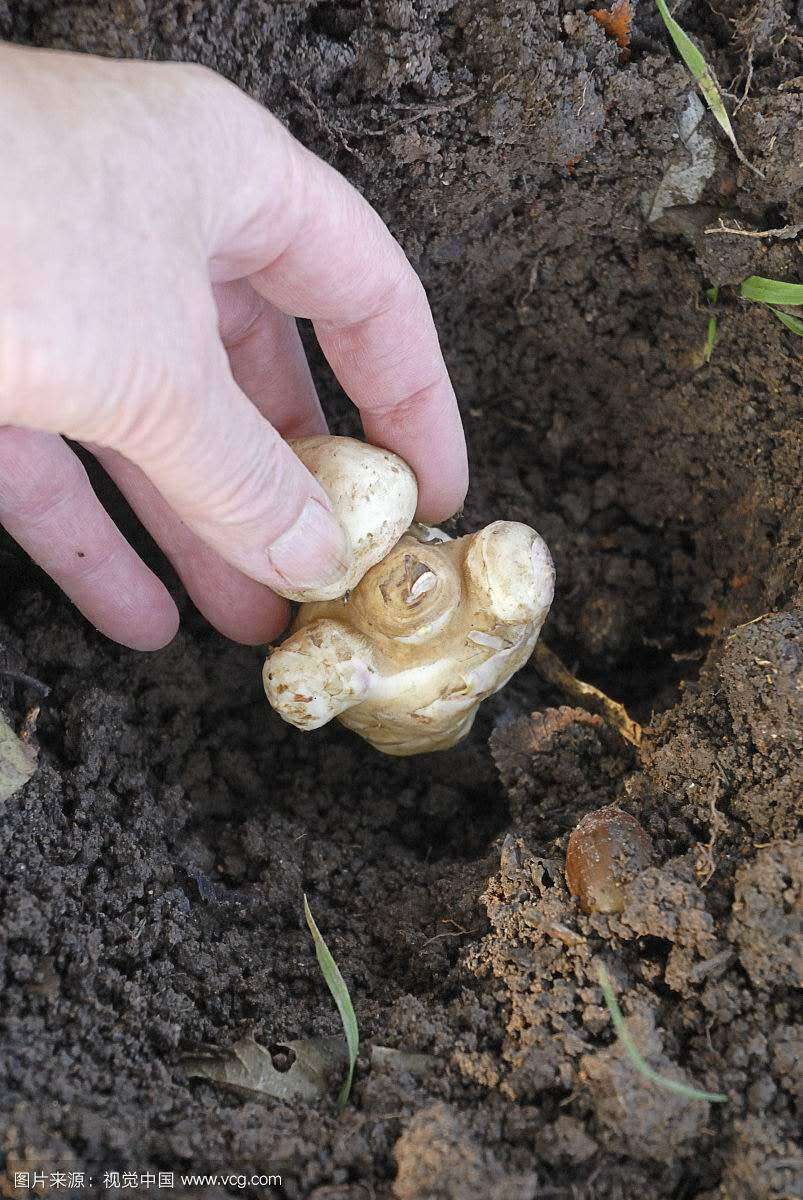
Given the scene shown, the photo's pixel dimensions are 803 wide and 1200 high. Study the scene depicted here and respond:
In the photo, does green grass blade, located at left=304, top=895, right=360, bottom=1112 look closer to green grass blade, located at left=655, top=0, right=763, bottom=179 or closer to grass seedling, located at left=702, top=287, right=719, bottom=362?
grass seedling, located at left=702, top=287, right=719, bottom=362

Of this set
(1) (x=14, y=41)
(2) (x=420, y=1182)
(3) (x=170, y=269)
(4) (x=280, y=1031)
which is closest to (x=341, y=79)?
(1) (x=14, y=41)

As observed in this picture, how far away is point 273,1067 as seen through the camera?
1.64 meters

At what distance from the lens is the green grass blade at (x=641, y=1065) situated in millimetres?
1409

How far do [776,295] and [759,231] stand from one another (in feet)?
0.55

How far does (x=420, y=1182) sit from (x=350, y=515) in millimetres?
1210

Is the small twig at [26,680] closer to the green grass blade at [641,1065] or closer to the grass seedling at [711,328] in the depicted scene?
the green grass blade at [641,1065]

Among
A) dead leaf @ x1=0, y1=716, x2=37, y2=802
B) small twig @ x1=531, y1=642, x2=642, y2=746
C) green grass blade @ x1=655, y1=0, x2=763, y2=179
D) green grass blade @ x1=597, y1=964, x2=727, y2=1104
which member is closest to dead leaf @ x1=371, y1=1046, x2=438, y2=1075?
green grass blade @ x1=597, y1=964, x2=727, y2=1104

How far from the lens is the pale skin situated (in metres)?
1.35

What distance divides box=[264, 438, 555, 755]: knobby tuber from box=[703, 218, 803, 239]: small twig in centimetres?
90

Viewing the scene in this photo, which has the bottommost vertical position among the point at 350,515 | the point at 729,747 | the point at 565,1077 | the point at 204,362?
the point at 565,1077

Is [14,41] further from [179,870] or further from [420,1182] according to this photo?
A: [420,1182]

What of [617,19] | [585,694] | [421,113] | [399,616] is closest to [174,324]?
[399,616]

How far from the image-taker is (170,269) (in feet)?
4.67

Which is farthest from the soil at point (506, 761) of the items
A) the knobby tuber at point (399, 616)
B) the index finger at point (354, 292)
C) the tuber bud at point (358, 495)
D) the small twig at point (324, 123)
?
the tuber bud at point (358, 495)
